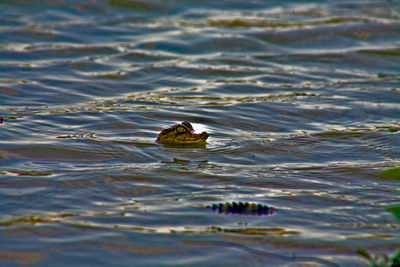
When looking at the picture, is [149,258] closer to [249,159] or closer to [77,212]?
[77,212]

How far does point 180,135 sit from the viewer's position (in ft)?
21.0

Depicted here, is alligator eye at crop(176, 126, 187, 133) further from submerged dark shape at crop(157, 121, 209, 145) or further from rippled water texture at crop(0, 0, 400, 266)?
rippled water texture at crop(0, 0, 400, 266)

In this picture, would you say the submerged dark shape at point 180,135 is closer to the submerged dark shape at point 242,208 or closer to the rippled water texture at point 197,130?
the rippled water texture at point 197,130

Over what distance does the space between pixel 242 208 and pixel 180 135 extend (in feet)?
6.46

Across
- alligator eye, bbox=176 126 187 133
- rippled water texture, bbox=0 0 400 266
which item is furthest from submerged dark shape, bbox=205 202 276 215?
alligator eye, bbox=176 126 187 133

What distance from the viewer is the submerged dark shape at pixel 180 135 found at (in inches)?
250

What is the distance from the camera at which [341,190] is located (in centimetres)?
526

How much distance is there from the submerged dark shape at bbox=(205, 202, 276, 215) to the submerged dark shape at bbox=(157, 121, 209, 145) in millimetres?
1775

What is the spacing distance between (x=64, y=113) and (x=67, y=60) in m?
2.71

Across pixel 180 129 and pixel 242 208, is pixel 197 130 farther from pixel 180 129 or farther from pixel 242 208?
pixel 242 208

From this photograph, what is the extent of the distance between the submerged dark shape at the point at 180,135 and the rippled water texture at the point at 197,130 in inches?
5.7

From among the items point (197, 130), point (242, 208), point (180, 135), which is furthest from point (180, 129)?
point (242, 208)

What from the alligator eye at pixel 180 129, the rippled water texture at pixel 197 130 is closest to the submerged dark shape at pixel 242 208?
the rippled water texture at pixel 197 130

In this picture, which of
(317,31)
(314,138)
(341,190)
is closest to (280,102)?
(314,138)
